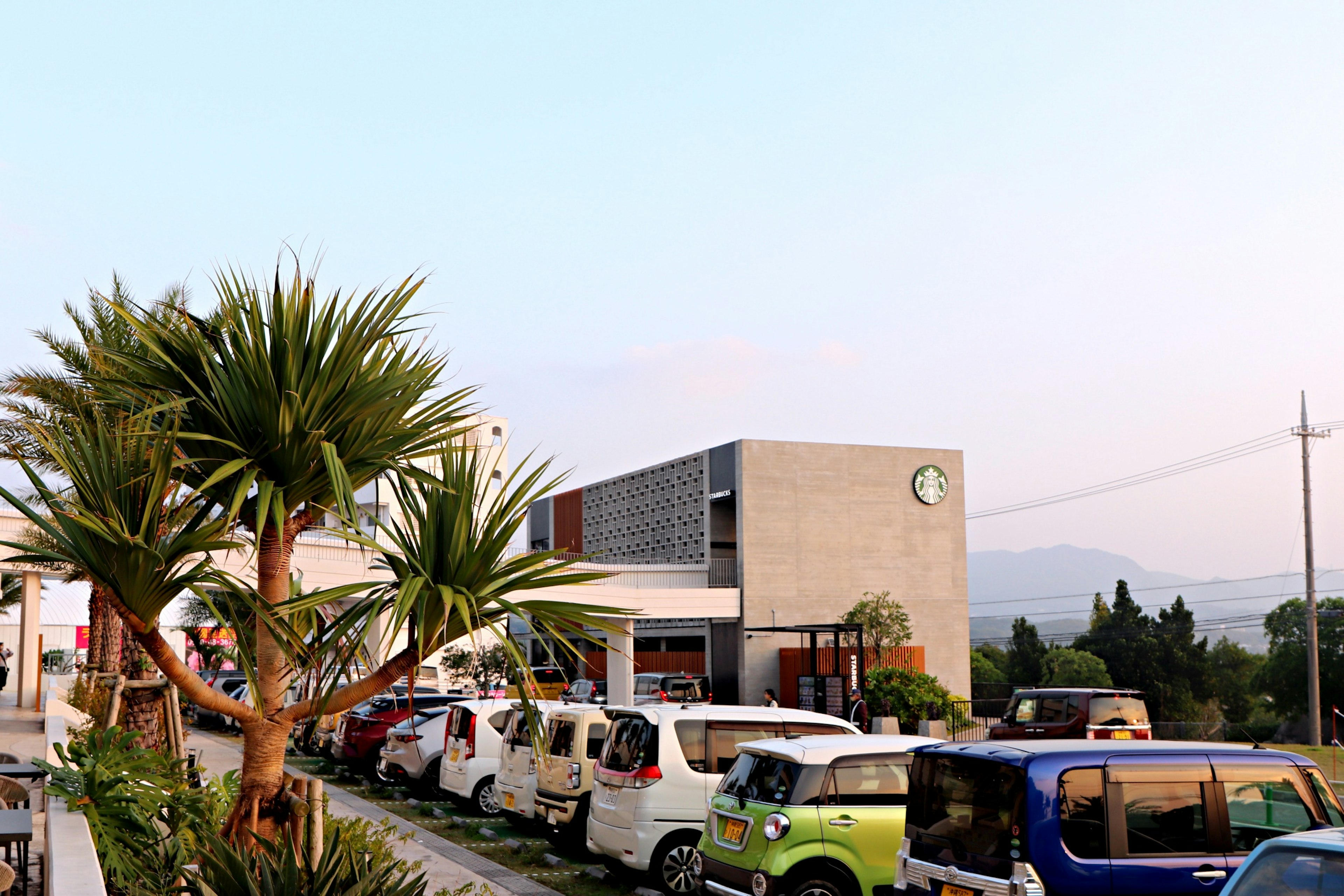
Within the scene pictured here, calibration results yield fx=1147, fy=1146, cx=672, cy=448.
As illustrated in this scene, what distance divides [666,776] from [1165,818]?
16.5 ft

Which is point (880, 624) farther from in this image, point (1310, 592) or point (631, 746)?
point (631, 746)

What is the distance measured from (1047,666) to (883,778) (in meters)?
72.7

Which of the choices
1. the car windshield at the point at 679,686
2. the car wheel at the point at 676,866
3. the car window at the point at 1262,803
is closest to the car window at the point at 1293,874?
the car window at the point at 1262,803

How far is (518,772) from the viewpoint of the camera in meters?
14.6

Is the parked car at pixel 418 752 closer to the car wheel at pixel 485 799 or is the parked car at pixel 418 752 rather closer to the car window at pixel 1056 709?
the car wheel at pixel 485 799

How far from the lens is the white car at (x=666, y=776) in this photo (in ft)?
35.1

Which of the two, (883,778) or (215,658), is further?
(215,658)

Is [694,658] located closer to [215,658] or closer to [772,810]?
[215,658]

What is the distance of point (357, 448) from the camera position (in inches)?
259

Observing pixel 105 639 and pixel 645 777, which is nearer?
pixel 645 777

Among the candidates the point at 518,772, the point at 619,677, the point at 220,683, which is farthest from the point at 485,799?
the point at 619,677

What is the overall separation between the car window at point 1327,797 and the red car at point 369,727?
15.1m

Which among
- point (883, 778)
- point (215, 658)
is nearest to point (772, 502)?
point (215, 658)

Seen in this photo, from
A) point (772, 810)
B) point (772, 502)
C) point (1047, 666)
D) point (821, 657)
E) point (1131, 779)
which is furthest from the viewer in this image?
point (1047, 666)
